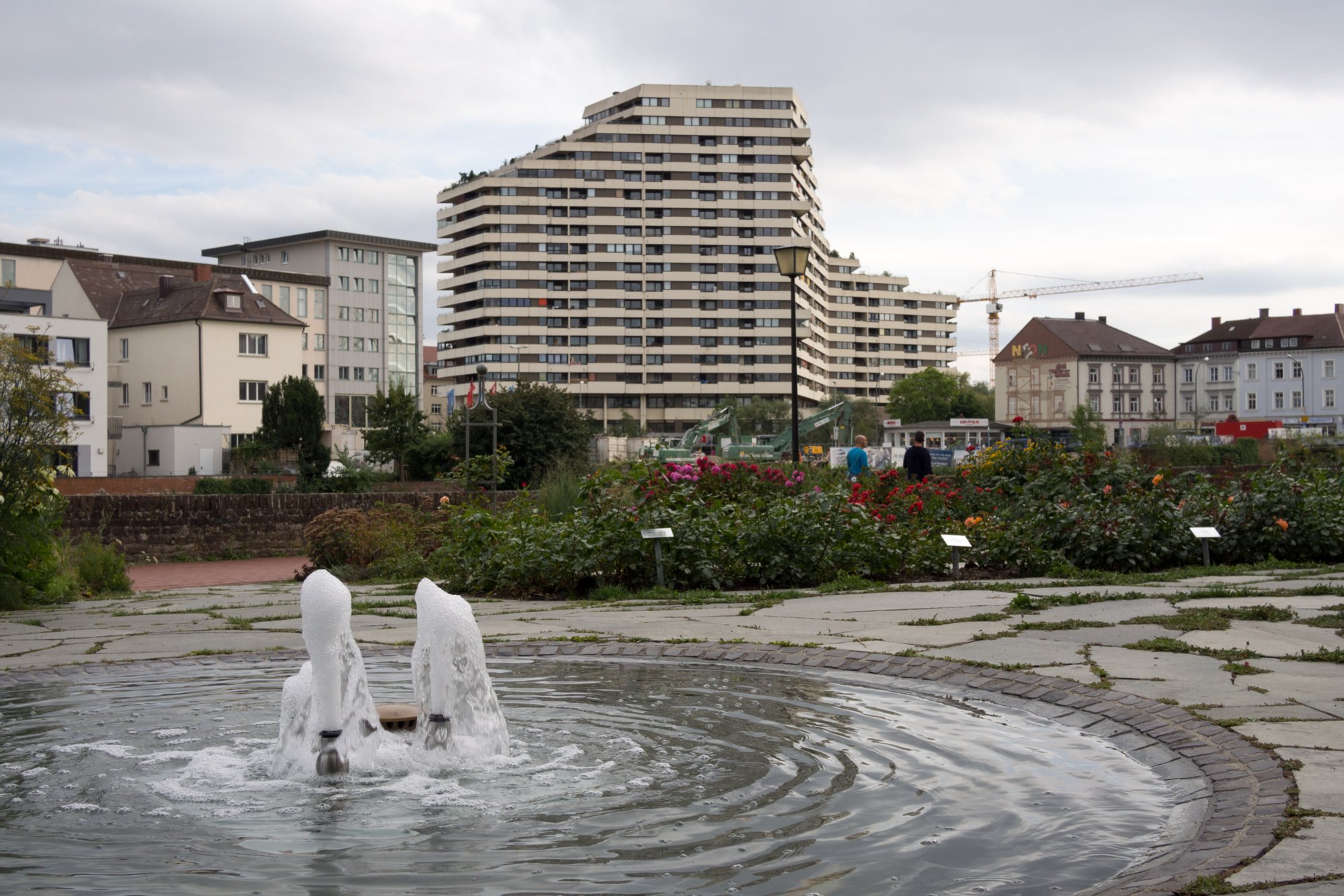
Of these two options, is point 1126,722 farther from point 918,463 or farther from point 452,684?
point 918,463

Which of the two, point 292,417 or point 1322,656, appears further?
point 292,417

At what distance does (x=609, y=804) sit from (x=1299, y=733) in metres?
2.92

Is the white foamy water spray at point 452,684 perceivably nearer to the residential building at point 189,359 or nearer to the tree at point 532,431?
the tree at point 532,431

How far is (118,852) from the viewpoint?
3816mm

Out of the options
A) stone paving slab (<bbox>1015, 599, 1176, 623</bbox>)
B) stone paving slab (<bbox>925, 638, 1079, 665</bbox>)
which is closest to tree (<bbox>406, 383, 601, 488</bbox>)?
stone paving slab (<bbox>1015, 599, 1176, 623</bbox>)

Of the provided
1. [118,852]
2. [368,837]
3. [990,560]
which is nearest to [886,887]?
[368,837]

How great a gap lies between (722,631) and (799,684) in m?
2.07

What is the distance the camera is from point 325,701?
16.3 feet

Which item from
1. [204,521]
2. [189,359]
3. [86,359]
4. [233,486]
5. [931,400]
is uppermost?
[931,400]

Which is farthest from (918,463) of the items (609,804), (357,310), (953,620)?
(357,310)

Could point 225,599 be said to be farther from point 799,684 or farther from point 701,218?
point 701,218

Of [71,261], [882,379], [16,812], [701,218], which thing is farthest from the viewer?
[882,379]

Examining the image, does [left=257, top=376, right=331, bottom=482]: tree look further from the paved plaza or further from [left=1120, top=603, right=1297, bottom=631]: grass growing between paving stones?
[left=1120, top=603, right=1297, bottom=631]: grass growing between paving stones

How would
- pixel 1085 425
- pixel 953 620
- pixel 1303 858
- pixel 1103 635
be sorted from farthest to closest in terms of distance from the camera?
1. pixel 1085 425
2. pixel 953 620
3. pixel 1103 635
4. pixel 1303 858
